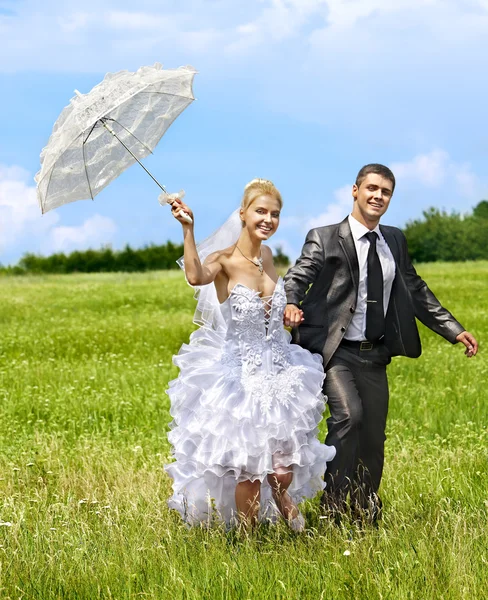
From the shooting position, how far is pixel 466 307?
27.6 m

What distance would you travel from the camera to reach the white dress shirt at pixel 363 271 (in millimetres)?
6812

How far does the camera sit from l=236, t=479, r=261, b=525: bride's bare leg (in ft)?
20.7

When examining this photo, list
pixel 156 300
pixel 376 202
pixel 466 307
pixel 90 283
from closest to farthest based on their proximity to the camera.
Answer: pixel 376 202
pixel 466 307
pixel 156 300
pixel 90 283

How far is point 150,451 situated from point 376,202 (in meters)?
4.13

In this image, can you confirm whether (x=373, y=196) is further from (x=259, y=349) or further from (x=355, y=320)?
(x=259, y=349)

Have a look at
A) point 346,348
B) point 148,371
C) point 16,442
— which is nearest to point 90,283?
point 148,371

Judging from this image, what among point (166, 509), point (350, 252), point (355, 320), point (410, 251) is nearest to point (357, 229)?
point (350, 252)

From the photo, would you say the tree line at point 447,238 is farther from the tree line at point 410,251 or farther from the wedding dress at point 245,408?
the wedding dress at point 245,408

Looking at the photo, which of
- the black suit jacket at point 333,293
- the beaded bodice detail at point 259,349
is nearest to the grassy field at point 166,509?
the beaded bodice detail at point 259,349

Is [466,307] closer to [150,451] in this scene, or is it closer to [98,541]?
[150,451]

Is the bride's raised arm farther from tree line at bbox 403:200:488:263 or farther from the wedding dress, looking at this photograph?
tree line at bbox 403:200:488:263

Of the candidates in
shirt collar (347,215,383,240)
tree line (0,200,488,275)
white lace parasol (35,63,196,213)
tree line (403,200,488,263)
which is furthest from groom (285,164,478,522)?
tree line (403,200,488,263)

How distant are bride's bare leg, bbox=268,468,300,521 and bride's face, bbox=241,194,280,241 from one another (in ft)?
5.33

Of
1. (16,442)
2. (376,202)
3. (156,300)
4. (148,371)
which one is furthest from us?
(156,300)
